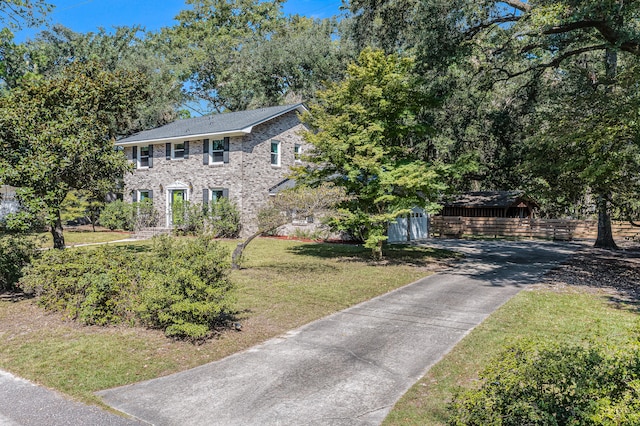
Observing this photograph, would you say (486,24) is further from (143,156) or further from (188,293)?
(143,156)

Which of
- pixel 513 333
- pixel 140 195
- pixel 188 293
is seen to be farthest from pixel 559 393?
pixel 140 195

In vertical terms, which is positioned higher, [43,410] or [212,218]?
[212,218]

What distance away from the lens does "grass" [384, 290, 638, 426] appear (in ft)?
15.9

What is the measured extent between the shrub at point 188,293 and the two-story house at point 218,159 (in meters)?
14.6

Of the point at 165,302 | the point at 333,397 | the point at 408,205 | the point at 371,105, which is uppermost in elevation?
the point at 371,105

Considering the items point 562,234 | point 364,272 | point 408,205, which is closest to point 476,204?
point 562,234

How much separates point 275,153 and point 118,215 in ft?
36.5

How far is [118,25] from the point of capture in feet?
123

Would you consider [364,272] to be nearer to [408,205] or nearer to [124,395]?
[408,205]

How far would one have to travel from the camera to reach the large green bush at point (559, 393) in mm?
2947

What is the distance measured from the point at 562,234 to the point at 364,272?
20.4 m

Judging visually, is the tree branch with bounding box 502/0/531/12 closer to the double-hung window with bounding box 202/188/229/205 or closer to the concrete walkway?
the concrete walkway

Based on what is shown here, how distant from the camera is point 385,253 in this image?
18328 millimetres

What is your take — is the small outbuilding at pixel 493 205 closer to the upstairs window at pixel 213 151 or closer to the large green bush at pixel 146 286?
the upstairs window at pixel 213 151
